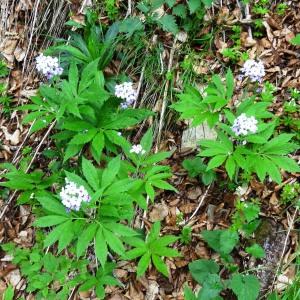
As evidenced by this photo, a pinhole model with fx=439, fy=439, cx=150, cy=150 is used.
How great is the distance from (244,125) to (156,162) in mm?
902

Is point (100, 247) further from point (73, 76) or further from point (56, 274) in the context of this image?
point (73, 76)

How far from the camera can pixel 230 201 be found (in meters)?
3.69

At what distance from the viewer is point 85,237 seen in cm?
288

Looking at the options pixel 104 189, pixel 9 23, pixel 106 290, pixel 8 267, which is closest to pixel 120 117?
pixel 104 189

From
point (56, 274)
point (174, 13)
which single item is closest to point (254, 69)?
point (174, 13)

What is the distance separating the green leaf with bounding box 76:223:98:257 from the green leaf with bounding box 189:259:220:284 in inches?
34.3

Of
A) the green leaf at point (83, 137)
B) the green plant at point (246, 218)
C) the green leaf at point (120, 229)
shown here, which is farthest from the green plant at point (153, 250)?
the green leaf at point (83, 137)

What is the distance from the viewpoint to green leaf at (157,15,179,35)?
410 cm

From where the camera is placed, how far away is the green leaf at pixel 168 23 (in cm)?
410

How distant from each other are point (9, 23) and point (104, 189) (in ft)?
8.90

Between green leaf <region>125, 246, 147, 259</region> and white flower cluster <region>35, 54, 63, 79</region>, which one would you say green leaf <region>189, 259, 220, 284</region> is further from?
white flower cluster <region>35, 54, 63, 79</region>

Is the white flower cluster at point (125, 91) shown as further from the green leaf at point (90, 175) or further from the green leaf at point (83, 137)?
the green leaf at point (90, 175)

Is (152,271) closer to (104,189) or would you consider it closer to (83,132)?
(104,189)

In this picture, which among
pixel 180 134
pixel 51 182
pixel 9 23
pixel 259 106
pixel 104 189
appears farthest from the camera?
pixel 9 23
